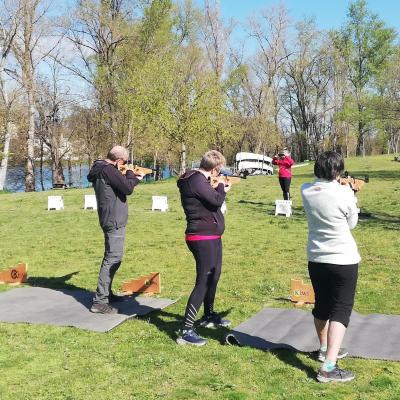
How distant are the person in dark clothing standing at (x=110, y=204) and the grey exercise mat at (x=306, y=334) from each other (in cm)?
172

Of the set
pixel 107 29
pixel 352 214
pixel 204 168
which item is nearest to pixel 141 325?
pixel 204 168

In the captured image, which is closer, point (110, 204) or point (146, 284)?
point (110, 204)

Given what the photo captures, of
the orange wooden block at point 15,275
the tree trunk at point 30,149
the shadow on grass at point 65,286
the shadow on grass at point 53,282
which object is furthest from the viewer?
the tree trunk at point 30,149

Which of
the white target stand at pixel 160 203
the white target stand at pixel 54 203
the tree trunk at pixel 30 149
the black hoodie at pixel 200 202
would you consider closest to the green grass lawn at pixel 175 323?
the black hoodie at pixel 200 202

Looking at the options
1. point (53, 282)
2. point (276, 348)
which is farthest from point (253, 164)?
point (276, 348)

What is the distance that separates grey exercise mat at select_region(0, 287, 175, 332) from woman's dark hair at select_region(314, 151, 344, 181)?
2915 millimetres

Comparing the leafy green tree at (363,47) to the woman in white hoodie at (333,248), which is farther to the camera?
the leafy green tree at (363,47)

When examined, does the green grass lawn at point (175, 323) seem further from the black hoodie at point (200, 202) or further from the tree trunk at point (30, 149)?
the tree trunk at point (30, 149)

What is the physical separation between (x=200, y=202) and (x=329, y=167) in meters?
1.39

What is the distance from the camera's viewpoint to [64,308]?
21.9ft

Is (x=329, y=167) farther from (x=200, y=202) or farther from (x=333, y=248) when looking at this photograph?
(x=200, y=202)

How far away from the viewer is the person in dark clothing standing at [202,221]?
5.14 meters

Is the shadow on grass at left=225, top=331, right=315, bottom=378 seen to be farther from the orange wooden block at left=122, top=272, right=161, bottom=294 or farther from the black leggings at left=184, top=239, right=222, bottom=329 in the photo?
the orange wooden block at left=122, top=272, right=161, bottom=294

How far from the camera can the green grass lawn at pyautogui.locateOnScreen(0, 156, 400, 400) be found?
428 centimetres
